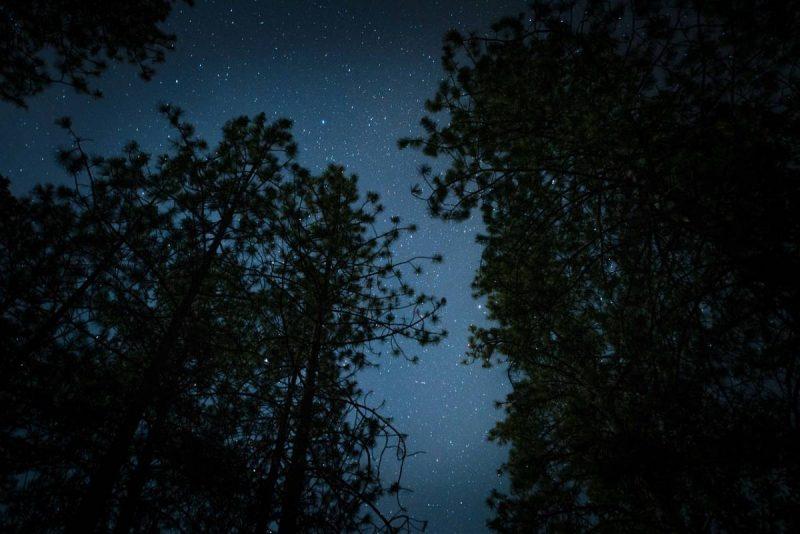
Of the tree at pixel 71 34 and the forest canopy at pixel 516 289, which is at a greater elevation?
the tree at pixel 71 34

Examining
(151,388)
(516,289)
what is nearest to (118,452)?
(151,388)

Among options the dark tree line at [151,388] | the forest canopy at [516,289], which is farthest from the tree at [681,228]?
the dark tree line at [151,388]

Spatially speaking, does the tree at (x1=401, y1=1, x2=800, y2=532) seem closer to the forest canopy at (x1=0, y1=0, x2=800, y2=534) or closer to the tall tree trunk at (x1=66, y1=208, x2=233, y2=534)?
the forest canopy at (x1=0, y1=0, x2=800, y2=534)

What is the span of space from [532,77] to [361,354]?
5.02 meters

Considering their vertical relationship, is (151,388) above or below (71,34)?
below

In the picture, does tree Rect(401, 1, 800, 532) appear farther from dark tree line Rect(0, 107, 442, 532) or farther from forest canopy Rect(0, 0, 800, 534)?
dark tree line Rect(0, 107, 442, 532)

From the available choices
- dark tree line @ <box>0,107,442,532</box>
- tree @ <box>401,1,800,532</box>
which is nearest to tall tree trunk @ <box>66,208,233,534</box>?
dark tree line @ <box>0,107,442,532</box>

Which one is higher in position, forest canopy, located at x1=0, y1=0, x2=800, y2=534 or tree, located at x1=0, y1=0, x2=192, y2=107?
tree, located at x1=0, y1=0, x2=192, y2=107

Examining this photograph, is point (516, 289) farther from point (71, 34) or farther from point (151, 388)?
point (71, 34)

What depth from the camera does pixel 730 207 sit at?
3.33 metres

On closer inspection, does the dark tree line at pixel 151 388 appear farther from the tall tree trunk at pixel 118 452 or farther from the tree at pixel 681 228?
the tree at pixel 681 228

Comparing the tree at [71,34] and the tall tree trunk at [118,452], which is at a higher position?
the tree at [71,34]

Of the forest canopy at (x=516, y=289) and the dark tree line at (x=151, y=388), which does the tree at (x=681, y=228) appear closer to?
the forest canopy at (x=516, y=289)

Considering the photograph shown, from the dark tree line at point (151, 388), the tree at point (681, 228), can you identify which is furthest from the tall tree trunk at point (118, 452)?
the tree at point (681, 228)
